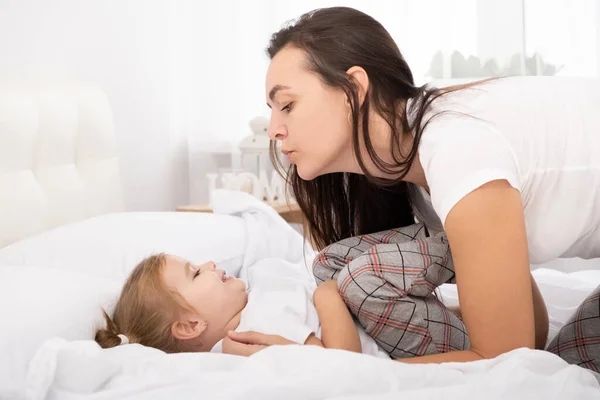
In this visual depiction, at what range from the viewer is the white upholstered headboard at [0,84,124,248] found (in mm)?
2000

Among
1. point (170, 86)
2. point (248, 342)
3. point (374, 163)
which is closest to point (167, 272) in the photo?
point (248, 342)

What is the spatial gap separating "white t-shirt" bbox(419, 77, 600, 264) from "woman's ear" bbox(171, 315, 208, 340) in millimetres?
493

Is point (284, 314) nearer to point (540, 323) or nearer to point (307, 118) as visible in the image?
point (307, 118)

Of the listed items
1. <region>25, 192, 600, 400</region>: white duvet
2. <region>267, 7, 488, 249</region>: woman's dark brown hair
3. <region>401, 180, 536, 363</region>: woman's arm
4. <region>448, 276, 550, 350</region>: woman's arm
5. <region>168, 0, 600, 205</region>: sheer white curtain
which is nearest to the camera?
<region>25, 192, 600, 400</region>: white duvet

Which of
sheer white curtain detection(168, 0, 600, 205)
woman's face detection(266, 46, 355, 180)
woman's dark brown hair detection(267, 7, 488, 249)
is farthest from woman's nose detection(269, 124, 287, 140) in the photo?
sheer white curtain detection(168, 0, 600, 205)

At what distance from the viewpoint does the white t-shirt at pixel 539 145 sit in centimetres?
121

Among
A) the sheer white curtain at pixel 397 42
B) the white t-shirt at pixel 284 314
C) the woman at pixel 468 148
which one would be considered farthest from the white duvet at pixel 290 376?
the sheer white curtain at pixel 397 42

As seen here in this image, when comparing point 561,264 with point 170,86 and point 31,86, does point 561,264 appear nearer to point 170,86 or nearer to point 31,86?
point 170,86

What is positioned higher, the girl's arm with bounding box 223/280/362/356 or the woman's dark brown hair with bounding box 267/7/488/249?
the woman's dark brown hair with bounding box 267/7/488/249

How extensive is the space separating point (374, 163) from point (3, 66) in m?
1.26

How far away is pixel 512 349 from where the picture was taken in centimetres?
117

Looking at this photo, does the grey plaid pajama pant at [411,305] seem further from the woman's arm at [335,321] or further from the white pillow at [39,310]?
the white pillow at [39,310]

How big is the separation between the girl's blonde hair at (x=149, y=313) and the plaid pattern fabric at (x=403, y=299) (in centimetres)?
33

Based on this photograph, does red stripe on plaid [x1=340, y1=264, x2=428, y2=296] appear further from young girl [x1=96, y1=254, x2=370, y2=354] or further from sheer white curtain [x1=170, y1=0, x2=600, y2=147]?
sheer white curtain [x1=170, y1=0, x2=600, y2=147]
